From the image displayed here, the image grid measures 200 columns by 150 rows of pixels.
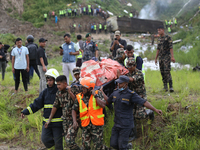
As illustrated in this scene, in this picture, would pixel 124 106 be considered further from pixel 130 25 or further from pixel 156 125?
pixel 130 25

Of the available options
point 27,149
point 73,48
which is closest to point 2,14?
point 73,48

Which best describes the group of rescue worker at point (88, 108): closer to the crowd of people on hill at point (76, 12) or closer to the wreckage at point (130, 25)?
the wreckage at point (130, 25)

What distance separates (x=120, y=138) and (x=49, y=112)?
54.0 inches

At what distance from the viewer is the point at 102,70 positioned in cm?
387

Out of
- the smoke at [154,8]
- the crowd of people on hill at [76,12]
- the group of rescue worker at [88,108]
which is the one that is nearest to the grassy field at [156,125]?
the group of rescue worker at [88,108]

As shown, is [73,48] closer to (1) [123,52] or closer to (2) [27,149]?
(1) [123,52]

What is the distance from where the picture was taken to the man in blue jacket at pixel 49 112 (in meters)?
3.32

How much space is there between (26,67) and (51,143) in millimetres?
3430

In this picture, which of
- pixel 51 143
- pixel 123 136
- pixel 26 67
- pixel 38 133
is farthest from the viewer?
pixel 26 67

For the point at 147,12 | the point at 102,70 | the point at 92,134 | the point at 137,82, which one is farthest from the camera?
the point at 147,12

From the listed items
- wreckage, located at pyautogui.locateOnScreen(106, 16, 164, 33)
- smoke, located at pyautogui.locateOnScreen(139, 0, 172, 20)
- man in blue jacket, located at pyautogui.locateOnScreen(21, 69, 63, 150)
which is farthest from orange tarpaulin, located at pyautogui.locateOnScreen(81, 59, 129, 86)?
smoke, located at pyautogui.locateOnScreen(139, 0, 172, 20)

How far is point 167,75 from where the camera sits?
5.27m

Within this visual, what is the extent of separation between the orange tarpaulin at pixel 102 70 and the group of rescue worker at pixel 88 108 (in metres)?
0.15

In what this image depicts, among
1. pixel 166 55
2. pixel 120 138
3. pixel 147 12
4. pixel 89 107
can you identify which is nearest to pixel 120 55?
pixel 89 107
